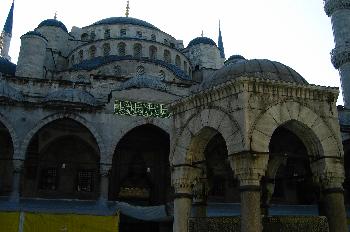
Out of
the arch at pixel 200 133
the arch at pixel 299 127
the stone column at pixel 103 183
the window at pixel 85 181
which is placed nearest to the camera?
the arch at pixel 299 127

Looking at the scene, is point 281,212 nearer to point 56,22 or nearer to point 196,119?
point 196,119

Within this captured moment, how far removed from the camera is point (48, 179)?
1761cm

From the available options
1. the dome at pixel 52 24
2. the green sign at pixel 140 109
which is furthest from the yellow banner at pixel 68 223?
the dome at pixel 52 24

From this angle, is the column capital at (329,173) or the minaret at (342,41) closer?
the column capital at (329,173)

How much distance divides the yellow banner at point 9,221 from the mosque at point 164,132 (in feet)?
4.57

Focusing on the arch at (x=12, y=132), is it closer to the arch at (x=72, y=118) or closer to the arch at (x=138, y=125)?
the arch at (x=72, y=118)

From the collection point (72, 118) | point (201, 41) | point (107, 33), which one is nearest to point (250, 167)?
point (72, 118)

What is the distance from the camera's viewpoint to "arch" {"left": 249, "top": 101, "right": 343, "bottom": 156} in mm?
4543

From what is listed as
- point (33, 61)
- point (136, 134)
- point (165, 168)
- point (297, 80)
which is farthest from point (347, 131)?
point (33, 61)

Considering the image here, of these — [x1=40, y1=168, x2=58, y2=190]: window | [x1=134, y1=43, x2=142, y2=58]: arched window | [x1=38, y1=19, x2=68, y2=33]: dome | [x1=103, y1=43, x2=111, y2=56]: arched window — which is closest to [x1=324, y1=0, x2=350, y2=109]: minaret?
[x1=134, y1=43, x2=142, y2=58]: arched window

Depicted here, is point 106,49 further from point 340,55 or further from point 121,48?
point 340,55

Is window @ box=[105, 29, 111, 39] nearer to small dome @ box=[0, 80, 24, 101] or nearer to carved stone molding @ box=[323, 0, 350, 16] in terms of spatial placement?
small dome @ box=[0, 80, 24, 101]

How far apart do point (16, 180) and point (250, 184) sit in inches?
494

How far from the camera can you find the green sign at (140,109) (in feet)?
55.8
